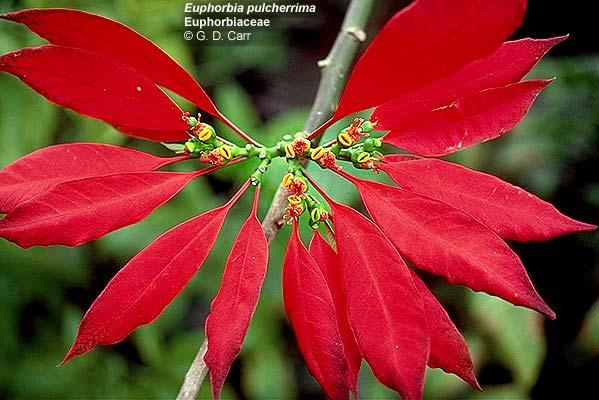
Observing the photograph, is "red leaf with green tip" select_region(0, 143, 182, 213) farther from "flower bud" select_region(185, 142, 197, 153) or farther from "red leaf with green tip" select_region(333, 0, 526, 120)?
"red leaf with green tip" select_region(333, 0, 526, 120)

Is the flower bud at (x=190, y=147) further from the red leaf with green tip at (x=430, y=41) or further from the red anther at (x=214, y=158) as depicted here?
the red leaf with green tip at (x=430, y=41)

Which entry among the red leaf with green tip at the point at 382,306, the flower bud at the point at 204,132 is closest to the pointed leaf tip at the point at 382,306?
the red leaf with green tip at the point at 382,306

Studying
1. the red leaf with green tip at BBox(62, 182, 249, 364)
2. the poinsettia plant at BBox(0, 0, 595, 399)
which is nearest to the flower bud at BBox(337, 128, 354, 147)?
the poinsettia plant at BBox(0, 0, 595, 399)

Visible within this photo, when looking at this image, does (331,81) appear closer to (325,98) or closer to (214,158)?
(325,98)

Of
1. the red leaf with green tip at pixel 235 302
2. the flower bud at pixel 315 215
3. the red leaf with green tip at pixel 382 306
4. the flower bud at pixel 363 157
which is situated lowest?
the red leaf with green tip at pixel 382 306

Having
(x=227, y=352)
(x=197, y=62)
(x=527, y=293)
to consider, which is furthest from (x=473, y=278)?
(x=197, y=62)

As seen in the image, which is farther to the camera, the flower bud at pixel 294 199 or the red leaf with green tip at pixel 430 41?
the flower bud at pixel 294 199
